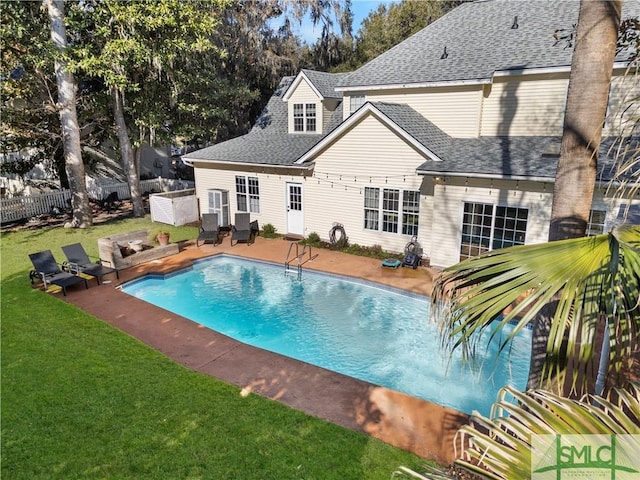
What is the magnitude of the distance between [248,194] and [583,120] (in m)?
16.7

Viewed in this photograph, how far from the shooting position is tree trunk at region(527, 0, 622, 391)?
4.12 meters

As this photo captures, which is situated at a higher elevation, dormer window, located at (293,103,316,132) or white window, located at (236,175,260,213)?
dormer window, located at (293,103,316,132)

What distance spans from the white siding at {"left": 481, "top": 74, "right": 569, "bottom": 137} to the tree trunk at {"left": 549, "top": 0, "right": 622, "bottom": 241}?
11540 mm

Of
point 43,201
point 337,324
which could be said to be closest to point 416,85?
point 337,324

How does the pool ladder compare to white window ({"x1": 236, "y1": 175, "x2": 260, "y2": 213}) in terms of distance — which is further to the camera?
white window ({"x1": 236, "y1": 175, "x2": 260, "y2": 213})

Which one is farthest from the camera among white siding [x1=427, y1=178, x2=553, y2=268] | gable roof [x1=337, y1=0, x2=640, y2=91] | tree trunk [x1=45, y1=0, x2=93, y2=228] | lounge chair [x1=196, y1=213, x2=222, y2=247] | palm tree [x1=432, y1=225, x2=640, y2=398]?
lounge chair [x1=196, y1=213, x2=222, y2=247]

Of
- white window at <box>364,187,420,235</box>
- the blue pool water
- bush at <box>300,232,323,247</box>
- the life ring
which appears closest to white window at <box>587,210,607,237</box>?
the blue pool water

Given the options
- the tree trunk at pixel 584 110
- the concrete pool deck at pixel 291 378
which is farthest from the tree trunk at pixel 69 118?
the tree trunk at pixel 584 110

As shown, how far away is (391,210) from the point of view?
52.0 feet

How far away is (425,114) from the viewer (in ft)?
53.7

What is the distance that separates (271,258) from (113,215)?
11.7 m

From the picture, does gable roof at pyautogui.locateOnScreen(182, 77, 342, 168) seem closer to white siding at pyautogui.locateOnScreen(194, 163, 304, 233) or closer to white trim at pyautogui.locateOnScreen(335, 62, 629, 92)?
white siding at pyautogui.locateOnScreen(194, 163, 304, 233)

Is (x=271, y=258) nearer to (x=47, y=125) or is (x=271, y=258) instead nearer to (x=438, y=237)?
(x=438, y=237)

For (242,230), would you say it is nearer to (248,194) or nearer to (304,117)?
(248,194)
